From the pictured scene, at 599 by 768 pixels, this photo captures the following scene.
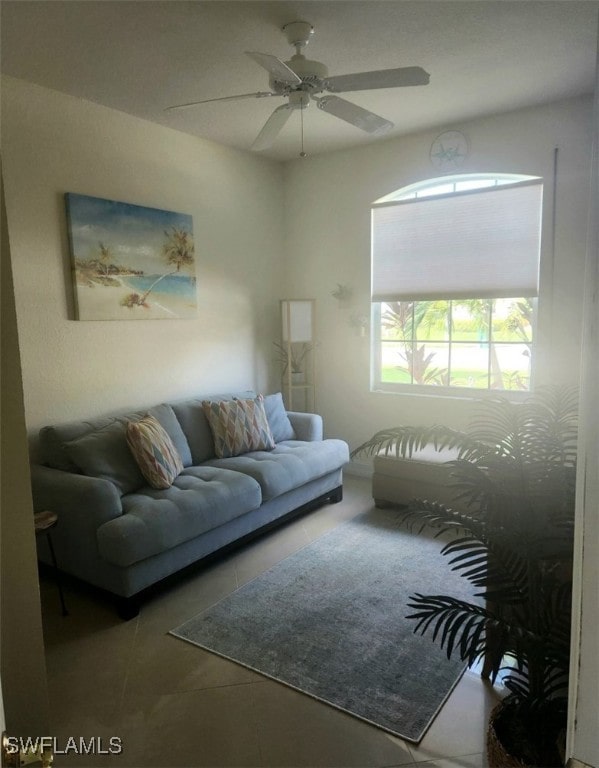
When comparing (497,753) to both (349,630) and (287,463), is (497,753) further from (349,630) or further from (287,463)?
(287,463)

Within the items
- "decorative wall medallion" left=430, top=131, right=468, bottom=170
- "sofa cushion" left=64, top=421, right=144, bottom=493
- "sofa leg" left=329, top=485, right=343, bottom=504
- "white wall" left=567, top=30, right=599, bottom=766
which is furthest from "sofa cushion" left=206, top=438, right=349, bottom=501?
"white wall" left=567, top=30, right=599, bottom=766

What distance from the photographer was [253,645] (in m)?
2.38

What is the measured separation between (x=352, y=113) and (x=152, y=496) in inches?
89.9

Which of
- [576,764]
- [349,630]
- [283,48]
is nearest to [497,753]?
[576,764]

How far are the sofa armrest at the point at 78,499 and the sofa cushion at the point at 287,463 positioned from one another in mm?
924

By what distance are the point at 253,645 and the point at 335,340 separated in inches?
118

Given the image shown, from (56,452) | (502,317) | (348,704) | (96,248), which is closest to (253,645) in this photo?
(348,704)

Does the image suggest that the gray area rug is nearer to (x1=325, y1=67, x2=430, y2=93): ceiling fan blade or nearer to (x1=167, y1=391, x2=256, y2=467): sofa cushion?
(x1=167, y1=391, x2=256, y2=467): sofa cushion

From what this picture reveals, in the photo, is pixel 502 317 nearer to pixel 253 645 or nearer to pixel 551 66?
pixel 551 66

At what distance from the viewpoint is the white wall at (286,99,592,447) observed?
3609 mm

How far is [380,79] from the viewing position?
2.30 m

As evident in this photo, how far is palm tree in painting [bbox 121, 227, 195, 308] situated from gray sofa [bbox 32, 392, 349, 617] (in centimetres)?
79

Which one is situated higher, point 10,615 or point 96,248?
point 96,248

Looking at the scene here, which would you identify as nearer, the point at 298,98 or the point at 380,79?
the point at 380,79
